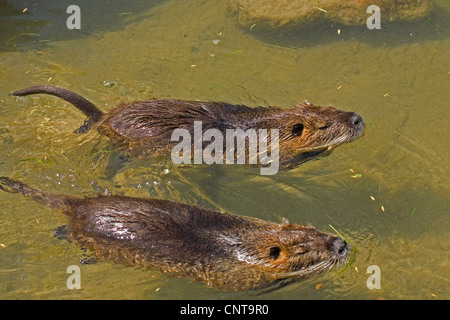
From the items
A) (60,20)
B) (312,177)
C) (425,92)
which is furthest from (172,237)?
(60,20)

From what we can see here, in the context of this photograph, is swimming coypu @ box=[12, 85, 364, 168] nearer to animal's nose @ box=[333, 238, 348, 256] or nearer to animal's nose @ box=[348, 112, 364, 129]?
animal's nose @ box=[348, 112, 364, 129]

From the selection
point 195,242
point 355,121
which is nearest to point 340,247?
point 195,242

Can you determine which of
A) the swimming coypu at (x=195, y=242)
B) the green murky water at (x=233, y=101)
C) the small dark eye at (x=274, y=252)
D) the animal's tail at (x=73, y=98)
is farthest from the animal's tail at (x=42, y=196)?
the small dark eye at (x=274, y=252)

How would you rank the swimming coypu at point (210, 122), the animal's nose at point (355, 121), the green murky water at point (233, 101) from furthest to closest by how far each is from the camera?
the animal's nose at point (355, 121) < the swimming coypu at point (210, 122) < the green murky water at point (233, 101)

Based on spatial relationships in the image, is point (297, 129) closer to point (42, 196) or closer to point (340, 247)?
point (340, 247)

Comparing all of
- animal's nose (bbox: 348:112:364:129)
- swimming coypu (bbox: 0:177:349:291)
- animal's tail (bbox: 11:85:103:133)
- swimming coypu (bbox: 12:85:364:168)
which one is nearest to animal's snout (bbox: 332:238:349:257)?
swimming coypu (bbox: 0:177:349:291)

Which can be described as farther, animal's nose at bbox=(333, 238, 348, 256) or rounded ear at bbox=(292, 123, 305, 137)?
rounded ear at bbox=(292, 123, 305, 137)

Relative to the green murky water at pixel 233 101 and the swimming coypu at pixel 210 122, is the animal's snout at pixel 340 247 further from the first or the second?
the swimming coypu at pixel 210 122
